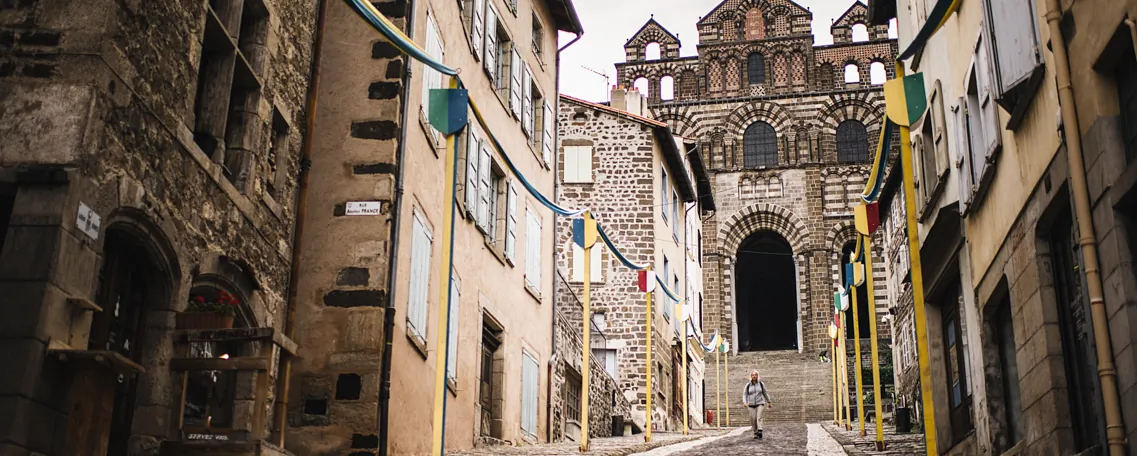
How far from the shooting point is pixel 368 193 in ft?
37.3

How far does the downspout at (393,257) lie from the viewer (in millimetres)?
10898

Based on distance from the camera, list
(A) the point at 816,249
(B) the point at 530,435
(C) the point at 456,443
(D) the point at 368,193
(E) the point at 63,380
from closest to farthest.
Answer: (E) the point at 63,380 < (D) the point at 368,193 < (C) the point at 456,443 < (B) the point at 530,435 < (A) the point at 816,249

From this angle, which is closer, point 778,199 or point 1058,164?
point 1058,164

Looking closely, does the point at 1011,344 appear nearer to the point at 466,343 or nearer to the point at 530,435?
the point at 466,343

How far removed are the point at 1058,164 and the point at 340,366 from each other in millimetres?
6430

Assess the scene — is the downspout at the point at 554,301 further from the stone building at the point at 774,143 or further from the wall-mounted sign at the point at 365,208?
the stone building at the point at 774,143

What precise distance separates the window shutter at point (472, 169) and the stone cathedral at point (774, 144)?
1043 inches

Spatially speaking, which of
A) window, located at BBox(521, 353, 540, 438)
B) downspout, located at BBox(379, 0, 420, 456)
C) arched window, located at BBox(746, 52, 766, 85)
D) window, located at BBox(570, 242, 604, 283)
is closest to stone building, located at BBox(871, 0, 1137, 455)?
downspout, located at BBox(379, 0, 420, 456)

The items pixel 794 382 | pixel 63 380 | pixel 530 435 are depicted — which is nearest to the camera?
pixel 63 380

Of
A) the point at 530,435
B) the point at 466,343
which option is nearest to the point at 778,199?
the point at 530,435

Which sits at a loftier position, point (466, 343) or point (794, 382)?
point (794, 382)

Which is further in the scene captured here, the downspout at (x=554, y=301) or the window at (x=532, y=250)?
the downspout at (x=554, y=301)

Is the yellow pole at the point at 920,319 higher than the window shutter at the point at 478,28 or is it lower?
lower

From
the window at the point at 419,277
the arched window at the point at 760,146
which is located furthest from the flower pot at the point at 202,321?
the arched window at the point at 760,146
